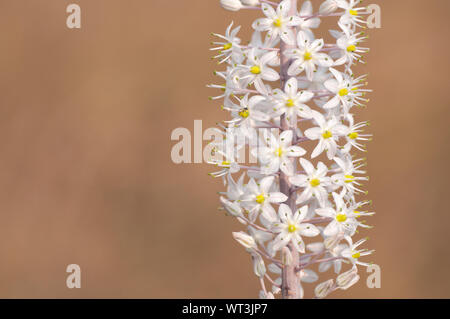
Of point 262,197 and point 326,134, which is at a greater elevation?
point 326,134

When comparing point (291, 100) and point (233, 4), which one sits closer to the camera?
point (291, 100)

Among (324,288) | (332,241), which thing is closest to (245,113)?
(332,241)

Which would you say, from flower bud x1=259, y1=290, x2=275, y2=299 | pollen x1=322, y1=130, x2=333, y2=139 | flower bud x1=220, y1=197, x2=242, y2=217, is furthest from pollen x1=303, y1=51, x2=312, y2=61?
flower bud x1=259, y1=290, x2=275, y2=299

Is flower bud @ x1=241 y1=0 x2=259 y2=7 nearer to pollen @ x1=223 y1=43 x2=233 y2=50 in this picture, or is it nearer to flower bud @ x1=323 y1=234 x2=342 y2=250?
pollen @ x1=223 y1=43 x2=233 y2=50

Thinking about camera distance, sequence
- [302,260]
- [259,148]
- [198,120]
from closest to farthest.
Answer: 1. [259,148]
2. [302,260]
3. [198,120]

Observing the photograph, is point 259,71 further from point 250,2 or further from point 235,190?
point 235,190

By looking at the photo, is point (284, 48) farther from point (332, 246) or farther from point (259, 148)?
point (332, 246)

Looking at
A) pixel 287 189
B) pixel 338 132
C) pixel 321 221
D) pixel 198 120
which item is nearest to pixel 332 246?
pixel 321 221

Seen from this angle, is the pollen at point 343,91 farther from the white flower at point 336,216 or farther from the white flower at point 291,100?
the white flower at point 336,216
